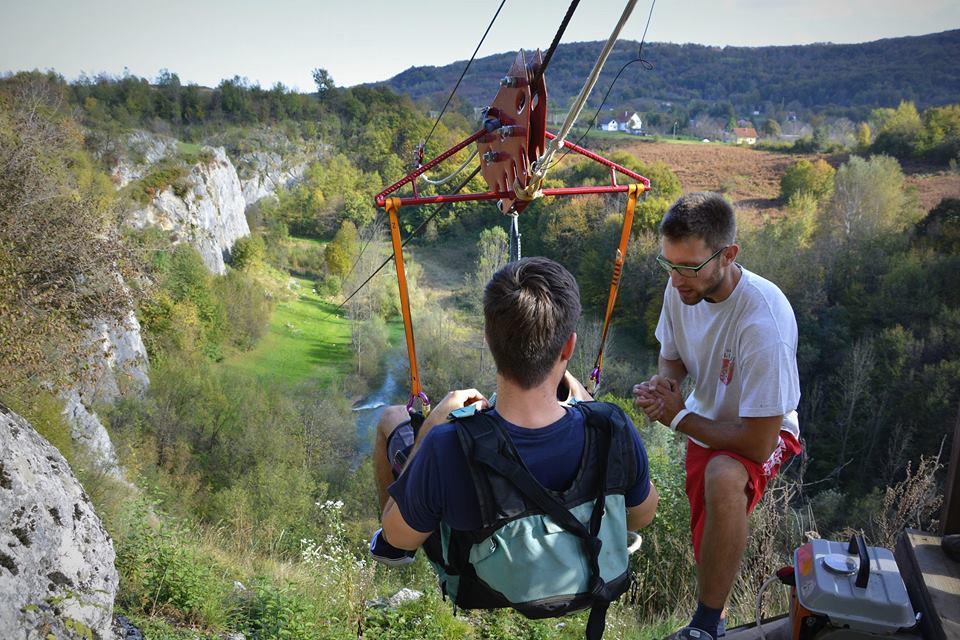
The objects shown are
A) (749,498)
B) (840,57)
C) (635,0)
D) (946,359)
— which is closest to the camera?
(635,0)

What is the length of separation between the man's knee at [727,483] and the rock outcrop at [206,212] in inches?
1008

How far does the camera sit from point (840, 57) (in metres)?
50.2

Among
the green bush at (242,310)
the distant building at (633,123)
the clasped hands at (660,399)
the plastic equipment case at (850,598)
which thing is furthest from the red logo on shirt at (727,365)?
the distant building at (633,123)

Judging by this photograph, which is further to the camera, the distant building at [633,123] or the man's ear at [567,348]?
the distant building at [633,123]

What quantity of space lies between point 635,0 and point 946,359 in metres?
22.9

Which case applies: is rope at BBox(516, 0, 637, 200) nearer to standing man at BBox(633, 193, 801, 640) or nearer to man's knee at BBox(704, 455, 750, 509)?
standing man at BBox(633, 193, 801, 640)

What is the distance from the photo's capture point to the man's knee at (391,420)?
7.20ft

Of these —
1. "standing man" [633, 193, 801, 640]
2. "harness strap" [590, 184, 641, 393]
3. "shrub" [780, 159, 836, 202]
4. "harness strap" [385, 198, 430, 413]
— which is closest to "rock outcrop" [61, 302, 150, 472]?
"harness strap" [385, 198, 430, 413]

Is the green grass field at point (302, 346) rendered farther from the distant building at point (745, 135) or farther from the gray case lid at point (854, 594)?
the gray case lid at point (854, 594)

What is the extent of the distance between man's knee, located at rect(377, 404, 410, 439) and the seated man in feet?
1.86

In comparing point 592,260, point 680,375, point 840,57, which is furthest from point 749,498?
point 840,57

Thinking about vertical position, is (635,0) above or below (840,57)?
below

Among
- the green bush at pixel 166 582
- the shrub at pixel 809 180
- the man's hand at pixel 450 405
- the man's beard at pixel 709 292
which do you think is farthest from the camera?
the shrub at pixel 809 180

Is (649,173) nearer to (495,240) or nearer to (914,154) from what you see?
(495,240)
